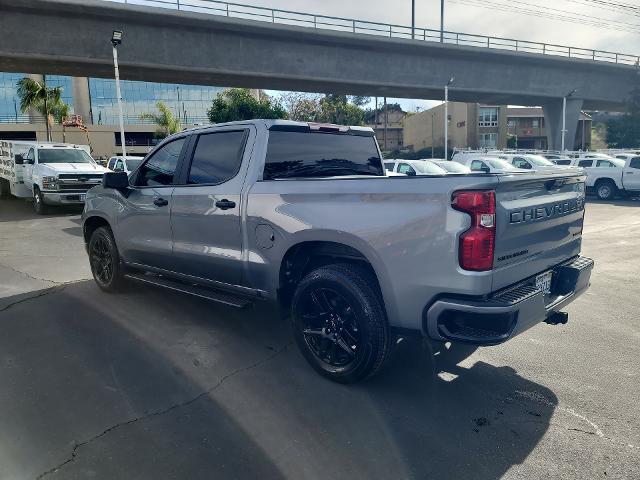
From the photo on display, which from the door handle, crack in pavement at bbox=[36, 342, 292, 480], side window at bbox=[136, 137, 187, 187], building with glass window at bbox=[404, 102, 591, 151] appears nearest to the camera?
crack in pavement at bbox=[36, 342, 292, 480]

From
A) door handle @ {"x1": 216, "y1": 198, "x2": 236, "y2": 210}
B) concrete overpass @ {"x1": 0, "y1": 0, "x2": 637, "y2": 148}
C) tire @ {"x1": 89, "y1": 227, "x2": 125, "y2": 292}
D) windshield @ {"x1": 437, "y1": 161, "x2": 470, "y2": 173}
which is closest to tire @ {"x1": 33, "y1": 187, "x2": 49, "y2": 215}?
tire @ {"x1": 89, "y1": 227, "x2": 125, "y2": 292}

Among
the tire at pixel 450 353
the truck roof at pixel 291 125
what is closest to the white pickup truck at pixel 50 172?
the truck roof at pixel 291 125

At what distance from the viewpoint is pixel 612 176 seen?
19359mm

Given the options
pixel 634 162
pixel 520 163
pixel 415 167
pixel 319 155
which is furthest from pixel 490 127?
pixel 319 155

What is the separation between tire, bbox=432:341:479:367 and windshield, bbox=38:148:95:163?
14491 millimetres

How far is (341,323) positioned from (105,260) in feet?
12.3

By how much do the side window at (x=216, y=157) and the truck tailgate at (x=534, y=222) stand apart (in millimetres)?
2318

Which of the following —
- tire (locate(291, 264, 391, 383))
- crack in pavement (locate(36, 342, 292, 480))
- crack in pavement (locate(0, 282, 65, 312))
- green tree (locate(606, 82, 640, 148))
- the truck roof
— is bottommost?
crack in pavement (locate(36, 342, 292, 480))

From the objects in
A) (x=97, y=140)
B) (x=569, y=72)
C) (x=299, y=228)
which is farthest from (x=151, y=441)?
(x=97, y=140)

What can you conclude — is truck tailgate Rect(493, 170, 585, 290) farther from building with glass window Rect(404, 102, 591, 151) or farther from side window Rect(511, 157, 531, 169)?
building with glass window Rect(404, 102, 591, 151)

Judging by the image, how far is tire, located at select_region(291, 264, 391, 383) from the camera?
11.3ft

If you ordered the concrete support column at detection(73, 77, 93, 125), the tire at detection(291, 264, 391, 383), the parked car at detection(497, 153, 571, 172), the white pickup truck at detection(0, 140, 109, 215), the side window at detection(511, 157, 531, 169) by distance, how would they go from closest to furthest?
the tire at detection(291, 264, 391, 383) → the white pickup truck at detection(0, 140, 109, 215) → the parked car at detection(497, 153, 571, 172) → the side window at detection(511, 157, 531, 169) → the concrete support column at detection(73, 77, 93, 125)

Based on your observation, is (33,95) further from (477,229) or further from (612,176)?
(477,229)

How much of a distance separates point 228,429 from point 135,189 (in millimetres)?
3246
